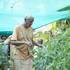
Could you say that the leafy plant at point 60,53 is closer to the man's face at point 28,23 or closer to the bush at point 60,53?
the bush at point 60,53

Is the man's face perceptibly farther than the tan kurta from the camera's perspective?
No

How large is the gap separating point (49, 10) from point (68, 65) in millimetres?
6532

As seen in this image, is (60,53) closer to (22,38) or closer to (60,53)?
(60,53)

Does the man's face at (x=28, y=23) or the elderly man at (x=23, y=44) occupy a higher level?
the man's face at (x=28, y=23)

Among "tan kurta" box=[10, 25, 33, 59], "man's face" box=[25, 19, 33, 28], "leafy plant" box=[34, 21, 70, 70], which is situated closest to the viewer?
"leafy plant" box=[34, 21, 70, 70]

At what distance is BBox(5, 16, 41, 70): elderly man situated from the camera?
6.80 m

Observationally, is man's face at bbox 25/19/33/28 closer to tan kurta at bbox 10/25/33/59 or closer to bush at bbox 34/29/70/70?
tan kurta at bbox 10/25/33/59

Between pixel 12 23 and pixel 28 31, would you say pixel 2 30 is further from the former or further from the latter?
pixel 28 31

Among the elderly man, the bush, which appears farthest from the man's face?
the bush

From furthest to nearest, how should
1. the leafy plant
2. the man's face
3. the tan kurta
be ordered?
the tan kurta → the man's face → the leafy plant

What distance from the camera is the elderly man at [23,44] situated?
22.3 feet

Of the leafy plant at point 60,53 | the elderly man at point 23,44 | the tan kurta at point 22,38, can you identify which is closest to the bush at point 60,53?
the leafy plant at point 60,53

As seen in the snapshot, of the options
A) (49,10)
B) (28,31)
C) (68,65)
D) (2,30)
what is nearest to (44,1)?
(49,10)

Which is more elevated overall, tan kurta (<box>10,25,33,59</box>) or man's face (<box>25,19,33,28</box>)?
man's face (<box>25,19,33,28</box>)
